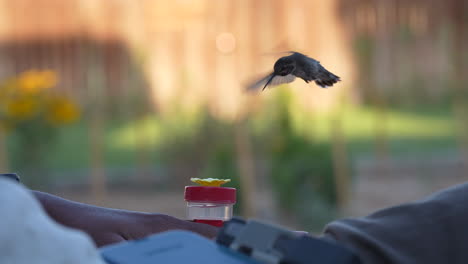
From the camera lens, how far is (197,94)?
453cm

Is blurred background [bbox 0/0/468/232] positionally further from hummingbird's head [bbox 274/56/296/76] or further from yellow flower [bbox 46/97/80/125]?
hummingbird's head [bbox 274/56/296/76]

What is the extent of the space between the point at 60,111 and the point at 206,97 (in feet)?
2.87

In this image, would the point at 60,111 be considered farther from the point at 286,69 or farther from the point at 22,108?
the point at 286,69

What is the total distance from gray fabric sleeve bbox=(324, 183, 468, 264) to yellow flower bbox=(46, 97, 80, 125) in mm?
4009

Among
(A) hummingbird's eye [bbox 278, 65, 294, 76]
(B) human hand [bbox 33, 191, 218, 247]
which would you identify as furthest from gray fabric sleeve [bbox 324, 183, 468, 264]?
(A) hummingbird's eye [bbox 278, 65, 294, 76]

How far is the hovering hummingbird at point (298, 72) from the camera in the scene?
→ 1249 mm

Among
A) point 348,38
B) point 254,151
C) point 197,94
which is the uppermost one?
point 348,38

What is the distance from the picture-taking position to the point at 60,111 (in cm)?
450

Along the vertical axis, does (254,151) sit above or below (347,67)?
below

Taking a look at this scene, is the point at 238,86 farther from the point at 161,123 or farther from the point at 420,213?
the point at 420,213

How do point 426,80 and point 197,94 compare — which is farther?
point 426,80

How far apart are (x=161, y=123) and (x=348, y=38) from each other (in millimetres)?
1253

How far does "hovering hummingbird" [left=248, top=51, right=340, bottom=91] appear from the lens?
1249 mm

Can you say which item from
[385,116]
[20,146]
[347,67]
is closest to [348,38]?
[347,67]
